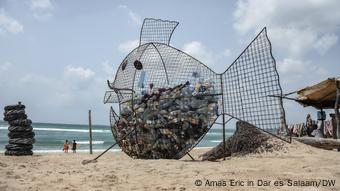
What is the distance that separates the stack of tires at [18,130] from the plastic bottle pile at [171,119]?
6.63 metres

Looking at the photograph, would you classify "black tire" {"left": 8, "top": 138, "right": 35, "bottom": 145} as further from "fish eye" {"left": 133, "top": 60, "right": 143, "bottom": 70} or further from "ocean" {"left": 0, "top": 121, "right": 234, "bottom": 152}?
"ocean" {"left": 0, "top": 121, "right": 234, "bottom": 152}

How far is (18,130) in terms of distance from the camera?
16.2 meters

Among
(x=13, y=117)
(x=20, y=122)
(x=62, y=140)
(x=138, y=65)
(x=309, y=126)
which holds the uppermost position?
(x=138, y=65)

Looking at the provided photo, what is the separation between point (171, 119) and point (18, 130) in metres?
8.24

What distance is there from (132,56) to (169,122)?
2618 millimetres

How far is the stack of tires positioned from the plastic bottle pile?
6627mm

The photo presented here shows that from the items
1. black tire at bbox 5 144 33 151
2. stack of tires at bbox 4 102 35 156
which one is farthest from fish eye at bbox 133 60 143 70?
black tire at bbox 5 144 33 151

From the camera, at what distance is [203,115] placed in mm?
10570

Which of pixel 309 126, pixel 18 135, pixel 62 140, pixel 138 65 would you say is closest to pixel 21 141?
pixel 18 135

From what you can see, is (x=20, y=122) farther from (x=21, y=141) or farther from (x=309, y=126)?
(x=309, y=126)

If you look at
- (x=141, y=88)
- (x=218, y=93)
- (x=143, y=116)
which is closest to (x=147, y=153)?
(x=143, y=116)

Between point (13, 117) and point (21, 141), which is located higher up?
point (13, 117)

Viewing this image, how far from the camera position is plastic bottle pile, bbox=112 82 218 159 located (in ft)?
34.8

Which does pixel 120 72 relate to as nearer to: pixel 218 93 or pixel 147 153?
pixel 147 153
